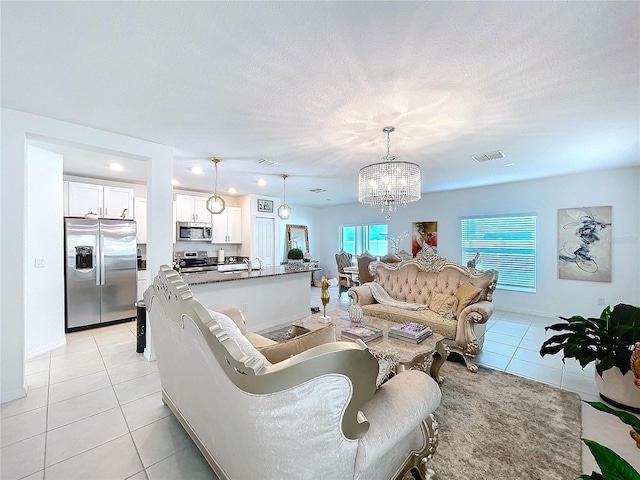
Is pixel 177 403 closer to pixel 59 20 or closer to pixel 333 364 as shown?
pixel 333 364

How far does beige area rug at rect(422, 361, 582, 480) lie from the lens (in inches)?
62.4

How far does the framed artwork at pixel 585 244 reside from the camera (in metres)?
4.21

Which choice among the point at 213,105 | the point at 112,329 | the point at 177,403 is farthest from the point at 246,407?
the point at 112,329

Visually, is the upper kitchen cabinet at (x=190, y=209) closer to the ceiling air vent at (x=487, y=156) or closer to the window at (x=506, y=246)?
the ceiling air vent at (x=487, y=156)

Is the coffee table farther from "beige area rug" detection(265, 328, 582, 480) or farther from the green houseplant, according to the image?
the green houseplant

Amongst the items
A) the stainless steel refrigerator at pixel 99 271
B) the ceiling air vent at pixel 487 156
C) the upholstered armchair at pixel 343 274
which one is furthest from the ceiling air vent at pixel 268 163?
the upholstered armchair at pixel 343 274

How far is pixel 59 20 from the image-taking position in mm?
1376

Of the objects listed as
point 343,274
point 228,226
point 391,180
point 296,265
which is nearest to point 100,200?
point 228,226

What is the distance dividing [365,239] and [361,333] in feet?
18.6

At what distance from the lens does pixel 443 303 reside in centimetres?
337

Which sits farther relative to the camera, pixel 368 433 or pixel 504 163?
pixel 504 163

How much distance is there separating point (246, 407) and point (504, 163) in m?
4.58

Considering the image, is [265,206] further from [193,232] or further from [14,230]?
[14,230]

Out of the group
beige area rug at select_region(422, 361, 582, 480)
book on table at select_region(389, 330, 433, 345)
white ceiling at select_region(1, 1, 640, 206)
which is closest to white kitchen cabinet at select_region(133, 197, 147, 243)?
white ceiling at select_region(1, 1, 640, 206)
